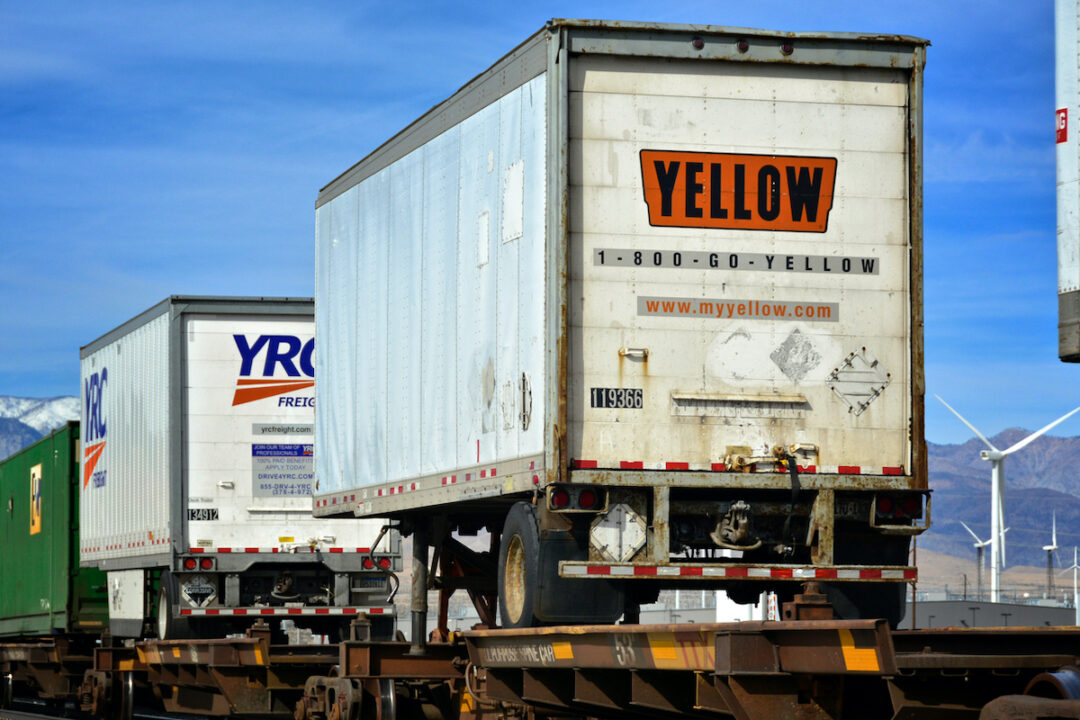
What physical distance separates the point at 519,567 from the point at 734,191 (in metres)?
2.95

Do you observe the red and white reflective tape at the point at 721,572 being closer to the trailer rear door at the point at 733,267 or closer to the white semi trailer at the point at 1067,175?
the trailer rear door at the point at 733,267

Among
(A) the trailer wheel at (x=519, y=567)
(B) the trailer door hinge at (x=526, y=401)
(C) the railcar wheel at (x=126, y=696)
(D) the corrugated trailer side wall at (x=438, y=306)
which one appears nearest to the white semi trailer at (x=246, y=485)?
(C) the railcar wheel at (x=126, y=696)

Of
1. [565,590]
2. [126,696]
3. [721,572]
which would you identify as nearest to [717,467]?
[721,572]

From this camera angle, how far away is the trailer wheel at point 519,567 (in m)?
11.3

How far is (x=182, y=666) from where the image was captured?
59.9ft

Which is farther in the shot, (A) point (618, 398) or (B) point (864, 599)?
(B) point (864, 599)

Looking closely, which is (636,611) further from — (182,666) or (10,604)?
(10,604)

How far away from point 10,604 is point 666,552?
66.3ft

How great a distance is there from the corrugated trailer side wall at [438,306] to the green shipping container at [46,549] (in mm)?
8558

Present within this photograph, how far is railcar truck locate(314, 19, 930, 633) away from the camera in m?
11.2

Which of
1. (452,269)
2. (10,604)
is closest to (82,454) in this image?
(10,604)

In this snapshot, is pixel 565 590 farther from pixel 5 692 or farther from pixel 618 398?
pixel 5 692

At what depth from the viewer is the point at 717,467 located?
11.3 metres

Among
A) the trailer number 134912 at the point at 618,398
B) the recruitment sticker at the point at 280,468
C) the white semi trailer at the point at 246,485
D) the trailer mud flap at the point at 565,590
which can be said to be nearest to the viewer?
the trailer mud flap at the point at 565,590
